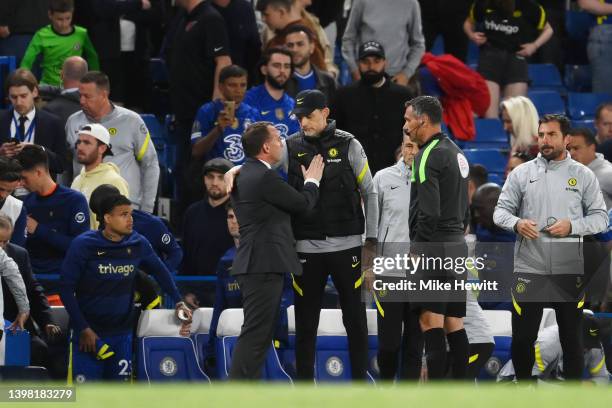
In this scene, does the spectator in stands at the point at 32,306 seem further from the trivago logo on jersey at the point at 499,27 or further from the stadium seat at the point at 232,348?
the trivago logo on jersey at the point at 499,27

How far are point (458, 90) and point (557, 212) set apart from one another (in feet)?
15.2

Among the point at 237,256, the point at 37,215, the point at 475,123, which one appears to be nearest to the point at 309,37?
the point at 475,123

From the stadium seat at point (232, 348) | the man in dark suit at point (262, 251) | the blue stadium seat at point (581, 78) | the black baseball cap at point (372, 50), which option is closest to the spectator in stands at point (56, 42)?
the black baseball cap at point (372, 50)

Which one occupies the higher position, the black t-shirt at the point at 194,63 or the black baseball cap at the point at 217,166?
the black t-shirt at the point at 194,63

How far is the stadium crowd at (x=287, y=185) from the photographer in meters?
9.26

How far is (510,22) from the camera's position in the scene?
14820 mm

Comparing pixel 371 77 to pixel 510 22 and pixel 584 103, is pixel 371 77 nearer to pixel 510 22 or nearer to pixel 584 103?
pixel 510 22

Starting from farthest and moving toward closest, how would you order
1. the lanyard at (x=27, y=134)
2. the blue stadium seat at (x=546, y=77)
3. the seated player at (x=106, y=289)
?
1. the blue stadium seat at (x=546, y=77)
2. the lanyard at (x=27, y=134)
3. the seated player at (x=106, y=289)

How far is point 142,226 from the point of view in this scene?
432 inches

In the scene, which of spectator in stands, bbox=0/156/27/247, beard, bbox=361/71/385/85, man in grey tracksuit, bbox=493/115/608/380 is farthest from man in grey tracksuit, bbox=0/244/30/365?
beard, bbox=361/71/385/85

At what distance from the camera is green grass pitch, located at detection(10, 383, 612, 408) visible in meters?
5.25

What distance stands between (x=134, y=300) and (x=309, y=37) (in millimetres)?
3861

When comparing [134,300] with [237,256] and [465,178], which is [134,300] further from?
[465,178]

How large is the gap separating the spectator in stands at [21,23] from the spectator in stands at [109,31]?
0.48 m
